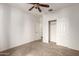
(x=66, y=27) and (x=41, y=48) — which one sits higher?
(x=66, y=27)

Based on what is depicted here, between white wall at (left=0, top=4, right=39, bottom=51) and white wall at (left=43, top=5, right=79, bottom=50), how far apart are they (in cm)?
40

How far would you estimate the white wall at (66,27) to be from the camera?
3014 millimetres

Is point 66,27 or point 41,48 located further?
point 66,27

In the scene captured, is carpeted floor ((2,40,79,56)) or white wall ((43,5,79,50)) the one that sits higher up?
white wall ((43,5,79,50))

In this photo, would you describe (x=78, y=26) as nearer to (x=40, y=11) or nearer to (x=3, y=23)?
(x=40, y=11)

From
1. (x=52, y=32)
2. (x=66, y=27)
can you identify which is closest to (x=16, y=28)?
(x=52, y=32)

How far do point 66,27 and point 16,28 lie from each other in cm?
162

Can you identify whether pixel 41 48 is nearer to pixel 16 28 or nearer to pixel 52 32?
pixel 52 32

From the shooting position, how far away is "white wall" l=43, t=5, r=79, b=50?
9.89 feet

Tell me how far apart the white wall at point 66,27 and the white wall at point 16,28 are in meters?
0.40

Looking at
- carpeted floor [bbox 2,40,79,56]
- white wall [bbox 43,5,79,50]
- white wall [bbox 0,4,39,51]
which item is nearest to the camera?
carpeted floor [bbox 2,40,79,56]

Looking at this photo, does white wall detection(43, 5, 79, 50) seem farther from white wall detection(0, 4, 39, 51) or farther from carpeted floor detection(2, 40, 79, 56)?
white wall detection(0, 4, 39, 51)

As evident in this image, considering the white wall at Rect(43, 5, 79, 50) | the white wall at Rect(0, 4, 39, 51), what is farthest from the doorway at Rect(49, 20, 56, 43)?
the white wall at Rect(0, 4, 39, 51)

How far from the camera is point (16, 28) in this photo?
3.04 metres
